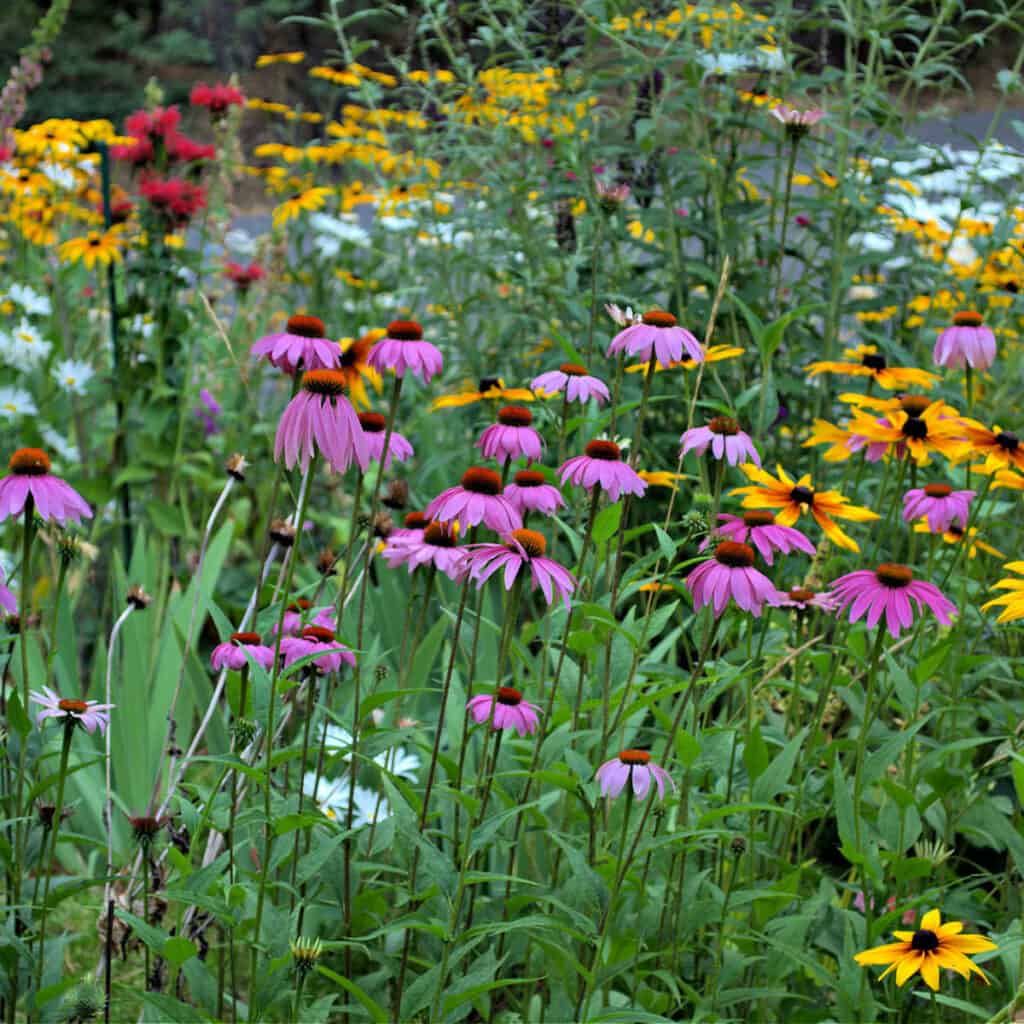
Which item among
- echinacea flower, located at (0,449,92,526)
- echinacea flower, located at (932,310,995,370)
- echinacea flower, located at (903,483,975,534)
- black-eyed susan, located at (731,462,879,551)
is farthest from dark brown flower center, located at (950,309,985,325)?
echinacea flower, located at (0,449,92,526)

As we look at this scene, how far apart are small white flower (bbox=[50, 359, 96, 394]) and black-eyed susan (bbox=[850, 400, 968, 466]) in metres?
2.23

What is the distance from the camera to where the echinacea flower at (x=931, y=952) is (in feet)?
4.12

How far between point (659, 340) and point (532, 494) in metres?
0.21

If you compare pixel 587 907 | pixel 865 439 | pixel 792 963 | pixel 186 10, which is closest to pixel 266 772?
pixel 587 907

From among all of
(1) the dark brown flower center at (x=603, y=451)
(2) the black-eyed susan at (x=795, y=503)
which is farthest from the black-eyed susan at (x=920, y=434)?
(1) the dark brown flower center at (x=603, y=451)

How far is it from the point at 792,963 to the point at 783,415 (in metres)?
1.24

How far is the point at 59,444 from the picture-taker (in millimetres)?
3342

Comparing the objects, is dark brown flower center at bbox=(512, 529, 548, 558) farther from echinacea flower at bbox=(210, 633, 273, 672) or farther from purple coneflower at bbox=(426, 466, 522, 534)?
echinacea flower at bbox=(210, 633, 273, 672)

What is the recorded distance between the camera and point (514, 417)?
1.50m

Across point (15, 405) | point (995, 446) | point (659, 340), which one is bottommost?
point (15, 405)

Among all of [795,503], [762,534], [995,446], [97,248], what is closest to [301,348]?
[762,534]

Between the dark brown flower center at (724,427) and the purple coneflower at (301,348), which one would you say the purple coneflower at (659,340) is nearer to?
the dark brown flower center at (724,427)

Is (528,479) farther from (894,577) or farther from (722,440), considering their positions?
(894,577)

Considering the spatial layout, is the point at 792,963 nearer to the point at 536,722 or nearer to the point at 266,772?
the point at 536,722
